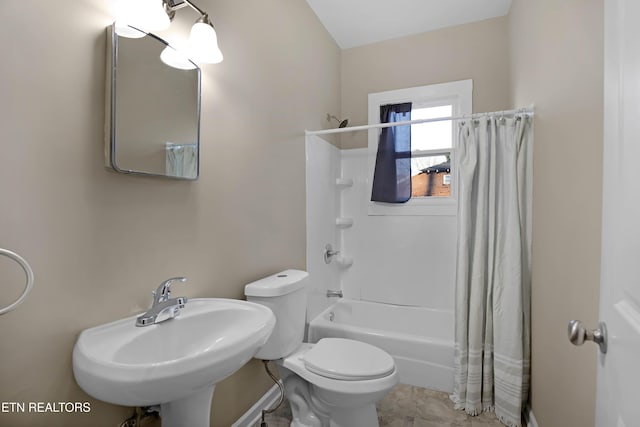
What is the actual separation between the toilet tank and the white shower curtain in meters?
1.01

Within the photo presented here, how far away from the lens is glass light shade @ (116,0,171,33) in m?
1.01

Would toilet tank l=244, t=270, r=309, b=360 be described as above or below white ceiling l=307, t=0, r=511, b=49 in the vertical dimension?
below

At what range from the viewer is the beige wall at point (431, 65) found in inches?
99.1

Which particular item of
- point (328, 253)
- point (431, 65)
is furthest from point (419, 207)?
point (431, 65)

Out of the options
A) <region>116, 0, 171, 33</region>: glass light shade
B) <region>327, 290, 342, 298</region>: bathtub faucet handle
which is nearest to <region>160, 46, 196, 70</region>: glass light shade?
<region>116, 0, 171, 33</region>: glass light shade

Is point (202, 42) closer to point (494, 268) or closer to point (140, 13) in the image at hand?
point (140, 13)

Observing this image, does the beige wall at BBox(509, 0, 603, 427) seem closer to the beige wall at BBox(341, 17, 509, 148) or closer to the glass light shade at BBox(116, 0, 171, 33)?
the beige wall at BBox(341, 17, 509, 148)

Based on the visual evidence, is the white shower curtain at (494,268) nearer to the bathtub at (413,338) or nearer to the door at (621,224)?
the bathtub at (413,338)

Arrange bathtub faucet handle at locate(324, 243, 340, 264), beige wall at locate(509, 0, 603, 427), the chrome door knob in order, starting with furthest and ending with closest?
bathtub faucet handle at locate(324, 243, 340, 264) < beige wall at locate(509, 0, 603, 427) < the chrome door knob

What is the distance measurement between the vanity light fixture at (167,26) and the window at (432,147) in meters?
1.82

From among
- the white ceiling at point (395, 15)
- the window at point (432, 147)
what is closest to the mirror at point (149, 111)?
the white ceiling at point (395, 15)

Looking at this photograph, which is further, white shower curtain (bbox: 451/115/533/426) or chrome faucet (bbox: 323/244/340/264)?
chrome faucet (bbox: 323/244/340/264)

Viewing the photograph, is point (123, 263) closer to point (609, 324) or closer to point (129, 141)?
point (129, 141)

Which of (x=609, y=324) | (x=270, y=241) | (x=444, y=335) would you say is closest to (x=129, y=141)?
(x=270, y=241)
